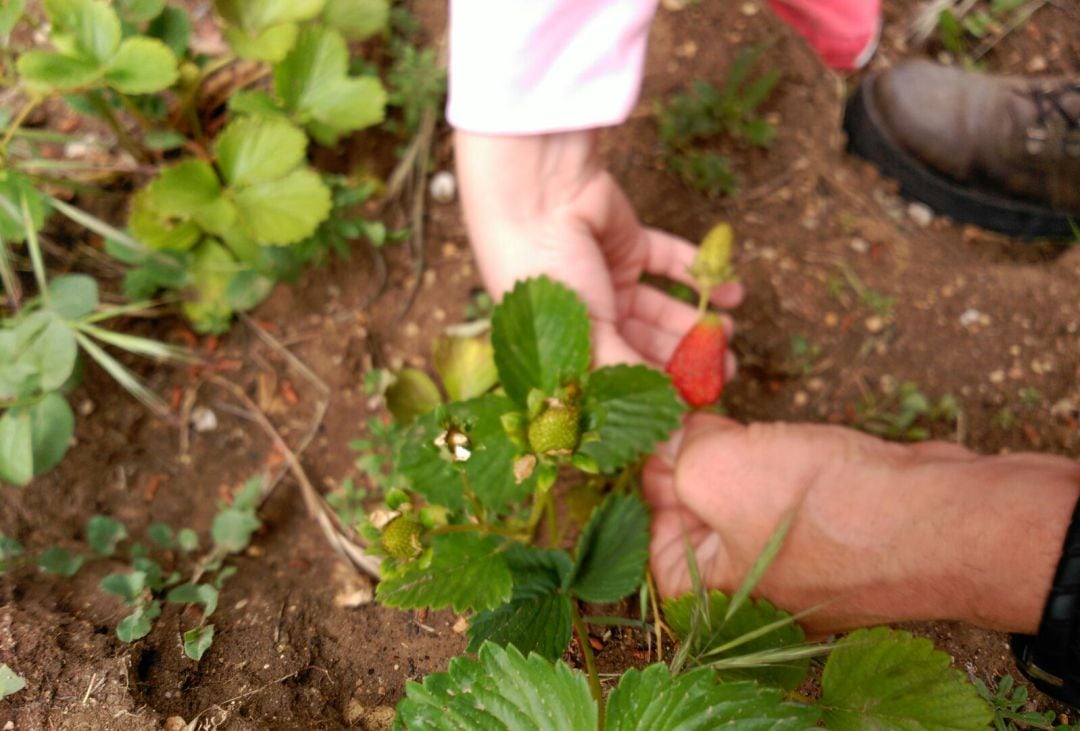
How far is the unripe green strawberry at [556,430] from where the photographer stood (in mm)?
865

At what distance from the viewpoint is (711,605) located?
3.22ft

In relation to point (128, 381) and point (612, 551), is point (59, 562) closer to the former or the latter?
point (128, 381)

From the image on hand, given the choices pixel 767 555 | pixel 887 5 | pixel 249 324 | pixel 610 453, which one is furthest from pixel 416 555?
pixel 887 5

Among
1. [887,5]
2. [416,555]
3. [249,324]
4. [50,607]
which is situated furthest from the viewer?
[887,5]

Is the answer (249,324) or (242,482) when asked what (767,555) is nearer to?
(242,482)

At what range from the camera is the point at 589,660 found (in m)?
0.87

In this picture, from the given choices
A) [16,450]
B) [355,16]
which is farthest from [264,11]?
[16,450]

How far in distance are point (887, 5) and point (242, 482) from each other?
6.46 ft

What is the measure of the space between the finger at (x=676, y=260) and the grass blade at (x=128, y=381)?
97 centimetres

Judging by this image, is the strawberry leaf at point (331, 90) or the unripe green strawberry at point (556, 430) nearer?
the unripe green strawberry at point (556, 430)

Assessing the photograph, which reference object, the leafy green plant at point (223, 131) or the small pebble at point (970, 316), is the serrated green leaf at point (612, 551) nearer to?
the leafy green plant at point (223, 131)

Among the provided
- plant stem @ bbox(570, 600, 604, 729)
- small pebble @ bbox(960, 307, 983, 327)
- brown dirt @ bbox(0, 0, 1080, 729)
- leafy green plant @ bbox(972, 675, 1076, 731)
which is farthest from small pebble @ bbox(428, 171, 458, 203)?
leafy green plant @ bbox(972, 675, 1076, 731)

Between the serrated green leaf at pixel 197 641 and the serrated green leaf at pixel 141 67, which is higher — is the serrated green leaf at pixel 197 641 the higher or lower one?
the lower one

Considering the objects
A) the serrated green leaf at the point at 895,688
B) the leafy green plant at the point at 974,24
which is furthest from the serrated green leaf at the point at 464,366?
the leafy green plant at the point at 974,24
